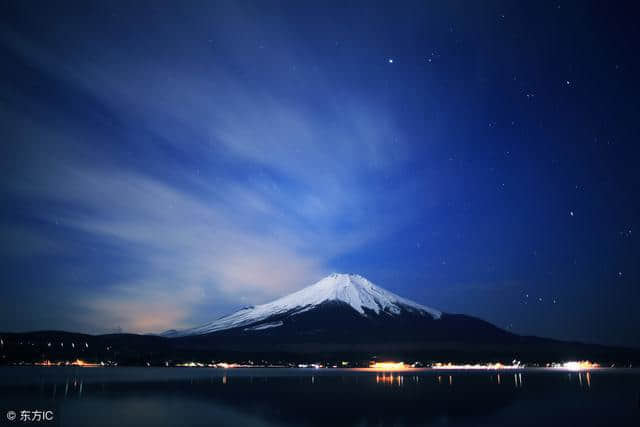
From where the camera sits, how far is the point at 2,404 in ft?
Answer: 131

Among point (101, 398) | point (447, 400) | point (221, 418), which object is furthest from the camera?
point (101, 398)

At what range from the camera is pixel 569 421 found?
102ft

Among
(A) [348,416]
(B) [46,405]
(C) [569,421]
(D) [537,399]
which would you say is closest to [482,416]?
(C) [569,421]

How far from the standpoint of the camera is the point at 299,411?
36.5m

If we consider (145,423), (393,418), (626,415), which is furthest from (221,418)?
(626,415)

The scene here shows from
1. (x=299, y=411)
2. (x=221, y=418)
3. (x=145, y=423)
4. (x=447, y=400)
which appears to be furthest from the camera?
(x=447, y=400)

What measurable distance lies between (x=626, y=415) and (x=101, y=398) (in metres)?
45.5

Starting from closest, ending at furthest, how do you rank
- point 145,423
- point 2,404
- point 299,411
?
1. point 145,423
2. point 299,411
3. point 2,404

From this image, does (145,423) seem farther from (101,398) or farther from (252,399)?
(101,398)

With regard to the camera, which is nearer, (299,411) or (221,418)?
(221,418)

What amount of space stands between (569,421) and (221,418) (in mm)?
Result: 21917

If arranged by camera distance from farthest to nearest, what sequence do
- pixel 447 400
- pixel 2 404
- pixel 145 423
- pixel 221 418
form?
pixel 447 400, pixel 2 404, pixel 221 418, pixel 145 423

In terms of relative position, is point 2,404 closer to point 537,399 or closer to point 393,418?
point 393,418

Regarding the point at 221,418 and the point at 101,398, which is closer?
the point at 221,418
